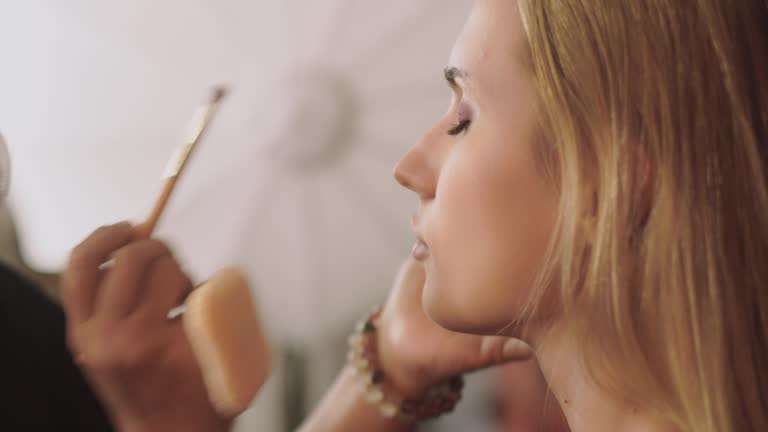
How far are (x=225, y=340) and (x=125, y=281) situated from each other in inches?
3.1

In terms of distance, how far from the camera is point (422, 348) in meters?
0.68

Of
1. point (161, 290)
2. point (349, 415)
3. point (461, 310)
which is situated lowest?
point (349, 415)

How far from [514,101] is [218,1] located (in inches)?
16.5

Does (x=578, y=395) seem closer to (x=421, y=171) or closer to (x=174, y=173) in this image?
(x=421, y=171)

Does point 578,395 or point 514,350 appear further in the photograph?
point 514,350

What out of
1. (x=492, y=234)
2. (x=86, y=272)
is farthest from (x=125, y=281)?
(x=492, y=234)

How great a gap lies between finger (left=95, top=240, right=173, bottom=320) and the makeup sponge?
36mm

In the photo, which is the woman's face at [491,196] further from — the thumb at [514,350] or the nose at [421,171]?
the thumb at [514,350]

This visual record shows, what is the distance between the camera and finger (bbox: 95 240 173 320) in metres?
0.45

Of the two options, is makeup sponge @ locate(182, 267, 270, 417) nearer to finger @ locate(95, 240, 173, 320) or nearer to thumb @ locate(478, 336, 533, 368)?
finger @ locate(95, 240, 173, 320)

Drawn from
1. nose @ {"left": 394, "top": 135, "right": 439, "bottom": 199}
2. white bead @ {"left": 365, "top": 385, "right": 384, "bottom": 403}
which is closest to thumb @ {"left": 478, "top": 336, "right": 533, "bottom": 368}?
white bead @ {"left": 365, "top": 385, "right": 384, "bottom": 403}

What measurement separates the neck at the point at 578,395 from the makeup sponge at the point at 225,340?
216mm

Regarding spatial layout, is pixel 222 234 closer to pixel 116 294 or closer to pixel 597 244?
pixel 116 294

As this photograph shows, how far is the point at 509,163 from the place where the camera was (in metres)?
0.48
